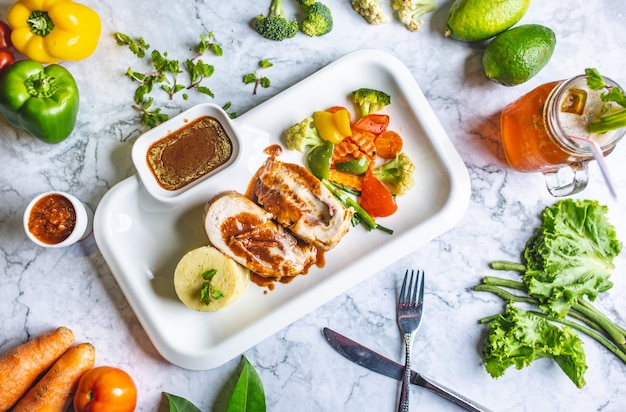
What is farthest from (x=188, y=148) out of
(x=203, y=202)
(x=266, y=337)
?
A: (x=266, y=337)

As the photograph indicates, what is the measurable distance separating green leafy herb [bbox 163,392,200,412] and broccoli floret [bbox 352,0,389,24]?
2.84m

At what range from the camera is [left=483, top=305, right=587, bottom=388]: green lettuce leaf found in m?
3.68

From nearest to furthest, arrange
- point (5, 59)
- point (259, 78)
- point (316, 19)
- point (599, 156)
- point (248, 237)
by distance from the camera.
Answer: point (599, 156)
point (248, 237)
point (5, 59)
point (316, 19)
point (259, 78)

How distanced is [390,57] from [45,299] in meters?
2.81

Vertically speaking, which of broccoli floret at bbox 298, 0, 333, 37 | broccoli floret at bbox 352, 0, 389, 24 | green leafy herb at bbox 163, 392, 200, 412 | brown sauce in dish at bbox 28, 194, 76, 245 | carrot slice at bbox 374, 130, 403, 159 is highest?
broccoli floret at bbox 352, 0, 389, 24

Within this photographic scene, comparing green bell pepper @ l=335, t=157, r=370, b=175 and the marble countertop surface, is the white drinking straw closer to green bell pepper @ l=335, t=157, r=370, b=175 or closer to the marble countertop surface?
the marble countertop surface

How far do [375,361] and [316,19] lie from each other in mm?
2326

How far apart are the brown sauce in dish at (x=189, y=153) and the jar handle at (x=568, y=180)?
7.02 ft

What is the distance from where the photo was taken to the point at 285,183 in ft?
11.8

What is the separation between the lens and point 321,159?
3.62 m

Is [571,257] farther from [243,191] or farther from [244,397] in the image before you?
[244,397]

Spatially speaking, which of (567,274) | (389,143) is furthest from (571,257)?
(389,143)

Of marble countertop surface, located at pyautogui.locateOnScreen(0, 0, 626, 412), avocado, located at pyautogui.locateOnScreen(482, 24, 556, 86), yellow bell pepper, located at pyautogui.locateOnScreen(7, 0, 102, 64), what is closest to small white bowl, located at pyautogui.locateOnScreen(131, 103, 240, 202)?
marble countertop surface, located at pyautogui.locateOnScreen(0, 0, 626, 412)

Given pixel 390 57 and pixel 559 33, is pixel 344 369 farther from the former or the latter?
pixel 559 33
